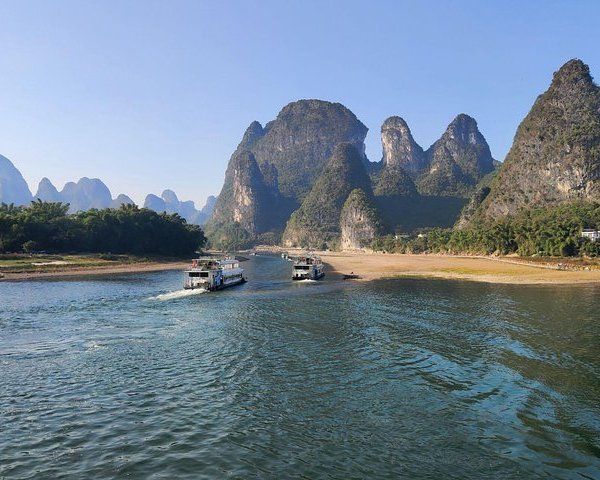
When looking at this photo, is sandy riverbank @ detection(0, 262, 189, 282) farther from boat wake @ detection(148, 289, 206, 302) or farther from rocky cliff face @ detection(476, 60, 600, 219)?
rocky cliff face @ detection(476, 60, 600, 219)

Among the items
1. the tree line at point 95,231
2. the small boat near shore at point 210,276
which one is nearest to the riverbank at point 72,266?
the tree line at point 95,231

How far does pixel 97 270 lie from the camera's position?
104 metres

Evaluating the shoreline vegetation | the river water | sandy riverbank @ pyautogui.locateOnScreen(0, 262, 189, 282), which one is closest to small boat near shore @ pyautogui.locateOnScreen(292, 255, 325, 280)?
the shoreline vegetation

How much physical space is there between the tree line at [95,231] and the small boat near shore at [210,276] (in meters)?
65.4

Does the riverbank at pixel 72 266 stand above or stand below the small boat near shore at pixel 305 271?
above

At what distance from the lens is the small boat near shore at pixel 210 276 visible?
233ft

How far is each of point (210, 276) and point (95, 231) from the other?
249 feet

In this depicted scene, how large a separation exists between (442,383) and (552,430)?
6455 millimetres

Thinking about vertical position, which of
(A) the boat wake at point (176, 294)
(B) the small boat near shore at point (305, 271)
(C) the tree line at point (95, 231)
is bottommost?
(A) the boat wake at point (176, 294)

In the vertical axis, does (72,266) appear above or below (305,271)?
above

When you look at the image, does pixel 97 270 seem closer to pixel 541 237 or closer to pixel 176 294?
pixel 176 294

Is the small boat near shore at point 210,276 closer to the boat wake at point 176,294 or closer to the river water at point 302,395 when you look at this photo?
the boat wake at point 176,294

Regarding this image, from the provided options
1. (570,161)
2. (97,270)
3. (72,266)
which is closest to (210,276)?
(97,270)

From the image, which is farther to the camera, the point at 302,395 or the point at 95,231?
the point at 95,231
